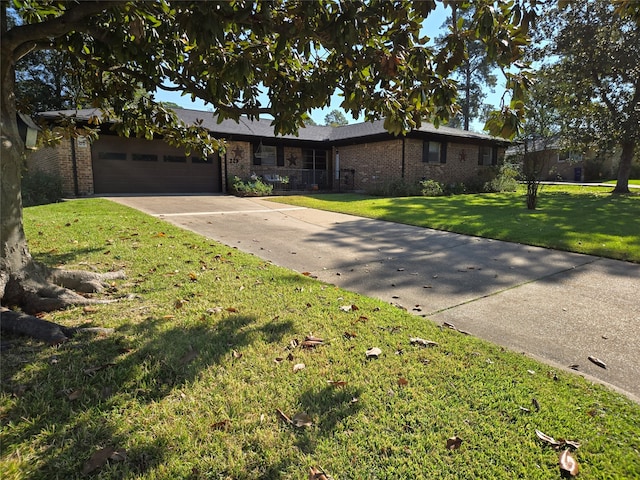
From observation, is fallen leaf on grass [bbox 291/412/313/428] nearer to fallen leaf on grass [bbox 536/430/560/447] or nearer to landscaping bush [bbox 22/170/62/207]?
fallen leaf on grass [bbox 536/430/560/447]

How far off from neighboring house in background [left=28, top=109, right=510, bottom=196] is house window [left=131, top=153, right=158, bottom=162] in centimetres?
4

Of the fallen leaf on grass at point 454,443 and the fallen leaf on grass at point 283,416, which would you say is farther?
the fallen leaf on grass at point 283,416

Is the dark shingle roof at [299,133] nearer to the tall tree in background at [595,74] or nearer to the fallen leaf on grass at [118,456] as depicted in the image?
the tall tree in background at [595,74]

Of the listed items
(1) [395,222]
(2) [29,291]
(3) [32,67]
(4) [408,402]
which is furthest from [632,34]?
(3) [32,67]

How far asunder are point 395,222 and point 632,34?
683 inches

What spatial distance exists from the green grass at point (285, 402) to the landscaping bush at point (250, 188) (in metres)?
14.2

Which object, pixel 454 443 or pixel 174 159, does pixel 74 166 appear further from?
pixel 454 443

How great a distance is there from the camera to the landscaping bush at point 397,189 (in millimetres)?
17469

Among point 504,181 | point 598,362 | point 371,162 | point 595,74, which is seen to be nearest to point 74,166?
point 371,162

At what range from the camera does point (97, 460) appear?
1820 mm

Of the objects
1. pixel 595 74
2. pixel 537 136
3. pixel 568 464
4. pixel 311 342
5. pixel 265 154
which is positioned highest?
pixel 595 74

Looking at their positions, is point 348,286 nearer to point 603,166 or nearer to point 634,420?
point 634,420

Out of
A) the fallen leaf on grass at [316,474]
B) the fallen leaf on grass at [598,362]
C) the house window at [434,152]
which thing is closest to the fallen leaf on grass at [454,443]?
the fallen leaf on grass at [316,474]

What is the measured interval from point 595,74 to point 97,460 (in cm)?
2516
